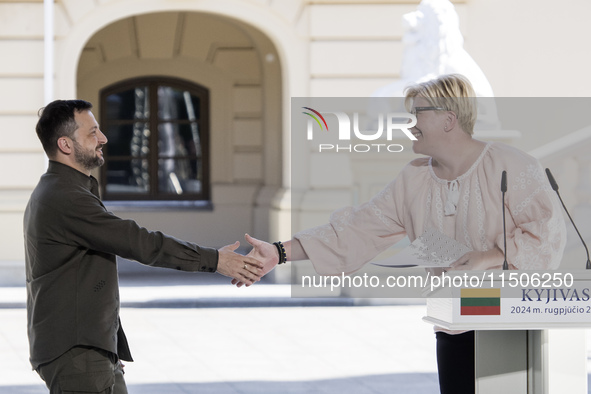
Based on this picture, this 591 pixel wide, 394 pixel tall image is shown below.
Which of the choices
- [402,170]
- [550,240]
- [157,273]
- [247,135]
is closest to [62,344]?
[402,170]

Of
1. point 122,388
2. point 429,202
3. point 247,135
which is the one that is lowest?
point 122,388

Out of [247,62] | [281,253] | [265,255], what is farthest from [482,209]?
[247,62]

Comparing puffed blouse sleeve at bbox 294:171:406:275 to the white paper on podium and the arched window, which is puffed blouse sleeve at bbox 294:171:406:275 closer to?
the white paper on podium

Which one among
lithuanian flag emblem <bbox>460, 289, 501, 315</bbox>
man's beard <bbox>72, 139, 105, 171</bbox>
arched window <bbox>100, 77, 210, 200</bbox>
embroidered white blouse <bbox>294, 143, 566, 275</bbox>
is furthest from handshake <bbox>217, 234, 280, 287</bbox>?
arched window <bbox>100, 77, 210, 200</bbox>

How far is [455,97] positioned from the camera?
3.38 m

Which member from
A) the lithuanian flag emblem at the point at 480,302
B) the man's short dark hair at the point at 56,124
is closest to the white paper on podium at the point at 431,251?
the lithuanian flag emblem at the point at 480,302

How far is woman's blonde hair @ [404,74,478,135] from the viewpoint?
3383mm

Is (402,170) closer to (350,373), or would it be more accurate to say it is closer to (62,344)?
(62,344)

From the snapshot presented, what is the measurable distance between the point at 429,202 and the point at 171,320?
6.40 m

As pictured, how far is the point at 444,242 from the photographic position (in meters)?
3.42

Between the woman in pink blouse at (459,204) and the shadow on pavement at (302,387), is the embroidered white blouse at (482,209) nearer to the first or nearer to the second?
the woman in pink blouse at (459,204)

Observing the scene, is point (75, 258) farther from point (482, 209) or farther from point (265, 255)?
point (482, 209)

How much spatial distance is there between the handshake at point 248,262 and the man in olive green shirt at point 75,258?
29 centimetres

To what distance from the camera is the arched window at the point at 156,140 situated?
50.9 feet
